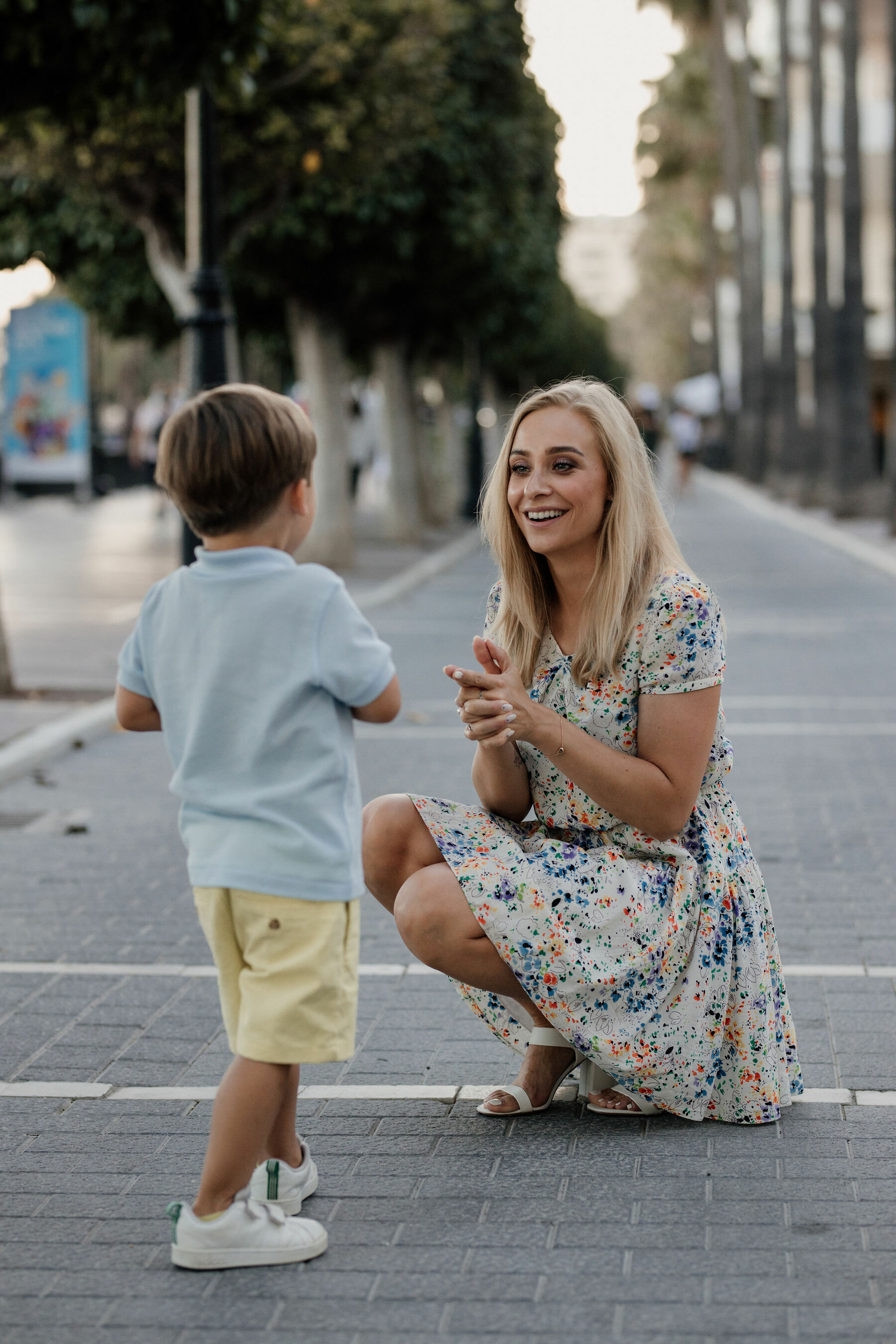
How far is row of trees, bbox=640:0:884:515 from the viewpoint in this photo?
2866cm

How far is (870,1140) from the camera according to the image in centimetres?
390

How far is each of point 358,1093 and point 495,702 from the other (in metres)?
1.16

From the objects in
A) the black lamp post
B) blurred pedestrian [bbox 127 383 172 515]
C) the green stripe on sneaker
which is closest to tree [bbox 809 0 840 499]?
blurred pedestrian [bbox 127 383 172 515]

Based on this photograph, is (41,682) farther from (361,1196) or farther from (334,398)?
(334,398)

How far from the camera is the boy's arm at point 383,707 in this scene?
3139mm

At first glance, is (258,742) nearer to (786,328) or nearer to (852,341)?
(852,341)

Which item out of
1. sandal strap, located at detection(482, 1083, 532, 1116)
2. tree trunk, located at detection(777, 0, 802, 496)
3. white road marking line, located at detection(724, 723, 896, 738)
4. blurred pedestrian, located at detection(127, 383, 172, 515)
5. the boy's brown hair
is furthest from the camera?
tree trunk, located at detection(777, 0, 802, 496)

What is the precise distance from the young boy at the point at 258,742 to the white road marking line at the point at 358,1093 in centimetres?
97

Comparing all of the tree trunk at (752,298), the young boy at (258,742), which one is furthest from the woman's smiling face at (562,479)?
the tree trunk at (752,298)

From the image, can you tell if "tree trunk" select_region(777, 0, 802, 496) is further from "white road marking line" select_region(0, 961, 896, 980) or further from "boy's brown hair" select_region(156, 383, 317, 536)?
"boy's brown hair" select_region(156, 383, 317, 536)

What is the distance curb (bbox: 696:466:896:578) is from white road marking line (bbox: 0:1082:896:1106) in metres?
15.8

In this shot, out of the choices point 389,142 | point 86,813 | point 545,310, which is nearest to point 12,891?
point 86,813

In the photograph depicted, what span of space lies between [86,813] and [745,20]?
124 feet

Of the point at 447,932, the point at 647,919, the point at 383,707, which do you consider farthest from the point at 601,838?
the point at 383,707
